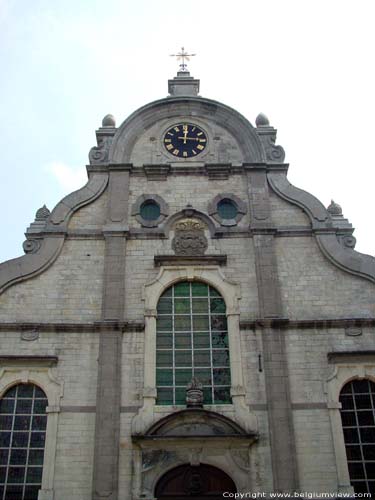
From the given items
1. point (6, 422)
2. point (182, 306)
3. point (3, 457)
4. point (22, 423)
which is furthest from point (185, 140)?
point (3, 457)

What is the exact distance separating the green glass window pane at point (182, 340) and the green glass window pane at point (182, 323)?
0.51ft

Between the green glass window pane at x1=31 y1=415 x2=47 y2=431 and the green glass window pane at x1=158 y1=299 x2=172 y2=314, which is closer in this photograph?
the green glass window pane at x1=31 y1=415 x2=47 y2=431

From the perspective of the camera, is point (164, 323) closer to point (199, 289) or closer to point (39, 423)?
point (199, 289)

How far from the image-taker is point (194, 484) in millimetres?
14531

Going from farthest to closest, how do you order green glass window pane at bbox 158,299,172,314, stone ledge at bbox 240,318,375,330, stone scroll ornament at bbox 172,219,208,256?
stone scroll ornament at bbox 172,219,208,256 → green glass window pane at bbox 158,299,172,314 → stone ledge at bbox 240,318,375,330

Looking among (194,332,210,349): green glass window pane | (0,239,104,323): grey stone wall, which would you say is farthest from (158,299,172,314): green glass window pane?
(0,239,104,323): grey stone wall

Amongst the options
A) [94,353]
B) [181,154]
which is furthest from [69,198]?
[94,353]

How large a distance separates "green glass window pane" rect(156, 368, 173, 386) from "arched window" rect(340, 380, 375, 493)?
457 cm

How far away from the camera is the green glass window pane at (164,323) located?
16.7 meters

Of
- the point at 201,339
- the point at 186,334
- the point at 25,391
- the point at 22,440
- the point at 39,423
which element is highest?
the point at 186,334

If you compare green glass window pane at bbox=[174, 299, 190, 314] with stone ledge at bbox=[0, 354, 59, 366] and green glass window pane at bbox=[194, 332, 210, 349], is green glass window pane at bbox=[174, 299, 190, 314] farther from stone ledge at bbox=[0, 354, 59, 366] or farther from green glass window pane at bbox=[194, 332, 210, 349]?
stone ledge at bbox=[0, 354, 59, 366]

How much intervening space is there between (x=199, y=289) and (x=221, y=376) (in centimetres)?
269

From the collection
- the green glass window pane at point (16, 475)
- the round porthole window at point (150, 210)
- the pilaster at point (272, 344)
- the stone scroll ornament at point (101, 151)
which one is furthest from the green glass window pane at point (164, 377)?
the stone scroll ornament at point (101, 151)

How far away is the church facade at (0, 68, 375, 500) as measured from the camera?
14.8 meters
